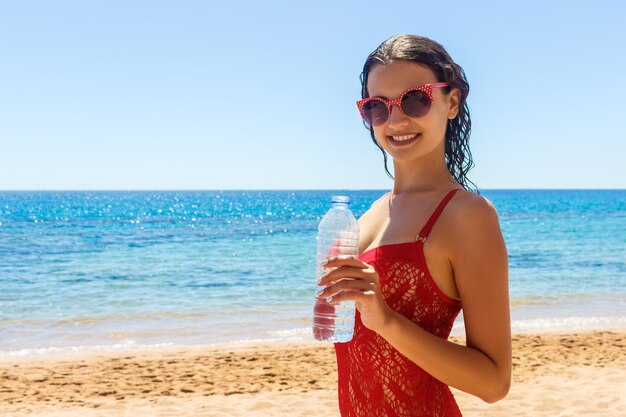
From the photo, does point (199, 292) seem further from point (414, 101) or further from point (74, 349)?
point (414, 101)

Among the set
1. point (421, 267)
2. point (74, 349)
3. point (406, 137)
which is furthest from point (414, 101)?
point (74, 349)

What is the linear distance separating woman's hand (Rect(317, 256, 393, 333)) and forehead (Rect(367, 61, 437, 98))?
1.91 ft

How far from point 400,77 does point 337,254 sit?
1.69 ft

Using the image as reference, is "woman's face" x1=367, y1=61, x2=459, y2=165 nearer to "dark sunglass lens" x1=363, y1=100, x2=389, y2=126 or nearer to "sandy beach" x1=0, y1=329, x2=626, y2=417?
"dark sunglass lens" x1=363, y1=100, x2=389, y2=126

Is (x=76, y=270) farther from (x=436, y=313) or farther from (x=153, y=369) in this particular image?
(x=436, y=313)

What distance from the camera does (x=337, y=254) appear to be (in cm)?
199

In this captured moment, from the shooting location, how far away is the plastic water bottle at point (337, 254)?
78.7 inches

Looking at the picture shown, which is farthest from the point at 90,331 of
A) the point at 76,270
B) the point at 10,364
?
the point at 76,270

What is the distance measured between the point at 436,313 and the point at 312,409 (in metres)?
6.35

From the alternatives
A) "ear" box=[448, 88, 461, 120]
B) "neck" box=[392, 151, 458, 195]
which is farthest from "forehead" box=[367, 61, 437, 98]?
"neck" box=[392, 151, 458, 195]

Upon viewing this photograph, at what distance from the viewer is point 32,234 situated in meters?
42.2

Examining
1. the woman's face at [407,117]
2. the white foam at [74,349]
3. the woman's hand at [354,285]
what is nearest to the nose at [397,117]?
the woman's face at [407,117]

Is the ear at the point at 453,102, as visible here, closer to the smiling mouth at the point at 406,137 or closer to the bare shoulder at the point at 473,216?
the smiling mouth at the point at 406,137

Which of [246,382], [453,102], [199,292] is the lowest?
[199,292]
